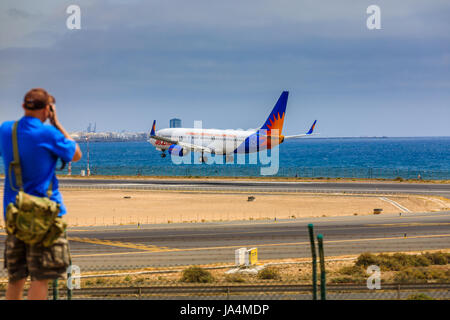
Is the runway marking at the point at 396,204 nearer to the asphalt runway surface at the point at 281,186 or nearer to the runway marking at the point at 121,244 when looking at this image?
the asphalt runway surface at the point at 281,186

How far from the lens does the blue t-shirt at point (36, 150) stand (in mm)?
6562

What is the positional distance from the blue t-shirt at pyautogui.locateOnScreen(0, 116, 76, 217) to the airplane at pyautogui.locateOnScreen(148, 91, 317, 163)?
75142mm

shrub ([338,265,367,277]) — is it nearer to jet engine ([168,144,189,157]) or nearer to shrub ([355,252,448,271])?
shrub ([355,252,448,271])

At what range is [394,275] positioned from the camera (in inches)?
853

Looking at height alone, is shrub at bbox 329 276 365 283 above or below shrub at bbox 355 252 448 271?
above

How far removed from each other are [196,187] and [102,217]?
79.4ft

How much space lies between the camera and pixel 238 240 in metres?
31.3

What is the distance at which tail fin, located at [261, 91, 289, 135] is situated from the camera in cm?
8175

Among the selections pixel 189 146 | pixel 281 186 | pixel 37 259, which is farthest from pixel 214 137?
pixel 37 259

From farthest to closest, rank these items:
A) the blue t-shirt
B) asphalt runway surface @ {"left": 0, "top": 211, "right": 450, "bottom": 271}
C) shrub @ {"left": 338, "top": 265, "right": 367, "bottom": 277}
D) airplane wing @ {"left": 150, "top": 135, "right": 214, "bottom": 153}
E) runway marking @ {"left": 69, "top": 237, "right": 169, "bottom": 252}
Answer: airplane wing @ {"left": 150, "top": 135, "right": 214, "bottom": 153} < runway marking @ {"left": 69, "top": 237, "right": 169, "bottom": 252} < asphalt runway surface @ {"left": 0, "top": 211, "right": 450, "bottom": 271} < shrub @ {"left": 338, "top": 265, "right": 367, "bottom": 277} < the blue t-shirt

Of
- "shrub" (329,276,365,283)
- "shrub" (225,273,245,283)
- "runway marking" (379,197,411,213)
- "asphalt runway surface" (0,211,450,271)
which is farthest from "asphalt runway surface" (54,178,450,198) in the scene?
"shrub" (329,276,365,283)

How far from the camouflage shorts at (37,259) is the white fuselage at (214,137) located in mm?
78580
